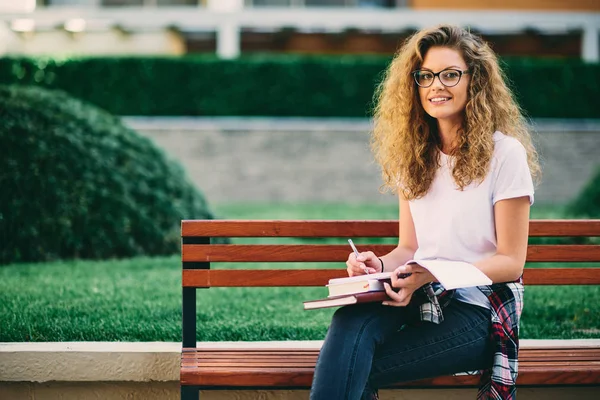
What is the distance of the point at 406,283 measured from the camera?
3.01 m

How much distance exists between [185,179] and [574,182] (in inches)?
390

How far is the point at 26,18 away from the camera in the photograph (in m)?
20.0

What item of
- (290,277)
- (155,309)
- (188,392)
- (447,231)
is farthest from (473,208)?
(155,309)

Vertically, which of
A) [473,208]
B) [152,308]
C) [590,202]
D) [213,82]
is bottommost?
[152,308]

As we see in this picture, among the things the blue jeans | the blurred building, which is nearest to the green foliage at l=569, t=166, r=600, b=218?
the blue jeans

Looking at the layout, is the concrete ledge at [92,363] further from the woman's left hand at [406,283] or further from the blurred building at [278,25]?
the blurred building at [278,25]

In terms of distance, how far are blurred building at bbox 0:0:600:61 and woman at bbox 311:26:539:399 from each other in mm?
16020

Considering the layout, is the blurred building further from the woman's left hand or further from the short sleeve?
the woman's left hand

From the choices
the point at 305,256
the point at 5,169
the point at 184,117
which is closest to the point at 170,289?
the point at 5,169

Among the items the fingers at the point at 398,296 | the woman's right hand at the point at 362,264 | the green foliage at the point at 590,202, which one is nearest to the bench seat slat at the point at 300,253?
the woman's right hand at the point at 362,264

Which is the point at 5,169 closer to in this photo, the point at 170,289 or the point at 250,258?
the point at 170,289

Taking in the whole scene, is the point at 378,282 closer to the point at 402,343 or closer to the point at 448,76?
the point at 402,343

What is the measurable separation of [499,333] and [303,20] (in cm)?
1762

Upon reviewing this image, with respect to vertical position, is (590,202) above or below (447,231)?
below
